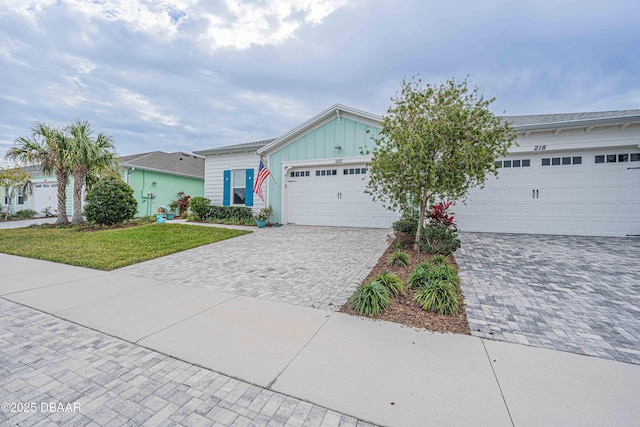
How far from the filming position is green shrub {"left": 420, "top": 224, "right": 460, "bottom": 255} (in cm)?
581

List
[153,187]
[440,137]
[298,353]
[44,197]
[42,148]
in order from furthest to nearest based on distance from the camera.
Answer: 1. [44,197]
2. [153,187]
3. [42,148]
4. [440,137]
5. [298,353]

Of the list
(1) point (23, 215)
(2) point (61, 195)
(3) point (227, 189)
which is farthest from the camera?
(1) point (23, 215)

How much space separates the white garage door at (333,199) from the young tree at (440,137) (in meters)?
4.70

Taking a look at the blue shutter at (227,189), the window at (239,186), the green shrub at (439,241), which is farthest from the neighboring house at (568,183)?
the blue shutter at (227,189)

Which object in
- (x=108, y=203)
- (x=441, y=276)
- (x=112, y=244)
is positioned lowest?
(x=112, y=244)

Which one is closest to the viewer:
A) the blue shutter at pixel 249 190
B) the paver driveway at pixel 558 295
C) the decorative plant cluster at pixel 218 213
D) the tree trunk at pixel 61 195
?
the paver driveway at pixel 558 295

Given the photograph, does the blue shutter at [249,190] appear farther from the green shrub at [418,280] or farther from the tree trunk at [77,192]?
the green shrub at [418,280]

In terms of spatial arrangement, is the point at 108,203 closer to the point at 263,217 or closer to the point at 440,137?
the point at 263,217

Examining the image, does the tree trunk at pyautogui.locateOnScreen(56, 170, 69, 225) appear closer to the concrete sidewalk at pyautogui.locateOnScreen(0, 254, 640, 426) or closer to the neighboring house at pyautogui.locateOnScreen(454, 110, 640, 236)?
the concrete sidewalk at pyautogui.locateOnScreen(0, 254, 640, 426)

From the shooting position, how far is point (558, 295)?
384 cm

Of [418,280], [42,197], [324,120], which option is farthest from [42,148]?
[418,280]

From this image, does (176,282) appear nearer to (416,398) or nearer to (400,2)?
(416,398)

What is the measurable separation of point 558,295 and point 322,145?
858cm

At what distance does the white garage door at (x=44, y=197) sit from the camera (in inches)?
703
